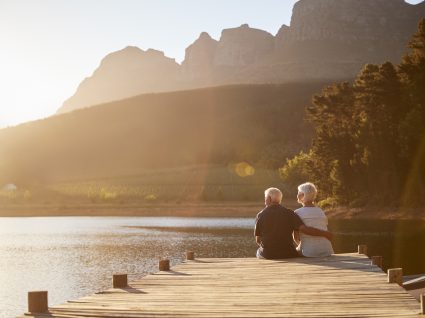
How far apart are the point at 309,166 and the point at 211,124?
93637mm

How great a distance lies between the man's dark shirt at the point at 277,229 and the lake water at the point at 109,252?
862 centimetres

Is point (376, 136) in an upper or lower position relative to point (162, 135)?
lower

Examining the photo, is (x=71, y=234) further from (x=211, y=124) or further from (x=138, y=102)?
(x=138, y=102)

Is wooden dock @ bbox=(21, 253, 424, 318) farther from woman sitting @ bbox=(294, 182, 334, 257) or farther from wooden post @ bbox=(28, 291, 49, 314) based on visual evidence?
woman sitting @ bbox=(294, 182, 334, 257)

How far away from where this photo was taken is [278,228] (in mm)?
13883

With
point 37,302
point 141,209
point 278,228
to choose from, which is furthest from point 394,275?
point 141,209

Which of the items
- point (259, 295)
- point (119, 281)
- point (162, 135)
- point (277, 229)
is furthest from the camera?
point (162, 135)

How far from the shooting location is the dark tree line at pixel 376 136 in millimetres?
59031

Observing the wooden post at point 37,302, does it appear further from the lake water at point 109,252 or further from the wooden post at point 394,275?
the lake water at point 109,252

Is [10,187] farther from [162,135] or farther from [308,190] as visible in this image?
[308,190]

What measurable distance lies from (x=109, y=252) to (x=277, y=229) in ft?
87.3

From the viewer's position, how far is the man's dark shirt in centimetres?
1375

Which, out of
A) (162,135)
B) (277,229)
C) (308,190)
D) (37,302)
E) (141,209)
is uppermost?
(162,135)

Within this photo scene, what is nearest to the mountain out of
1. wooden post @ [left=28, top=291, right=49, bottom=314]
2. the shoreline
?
the shoreline
